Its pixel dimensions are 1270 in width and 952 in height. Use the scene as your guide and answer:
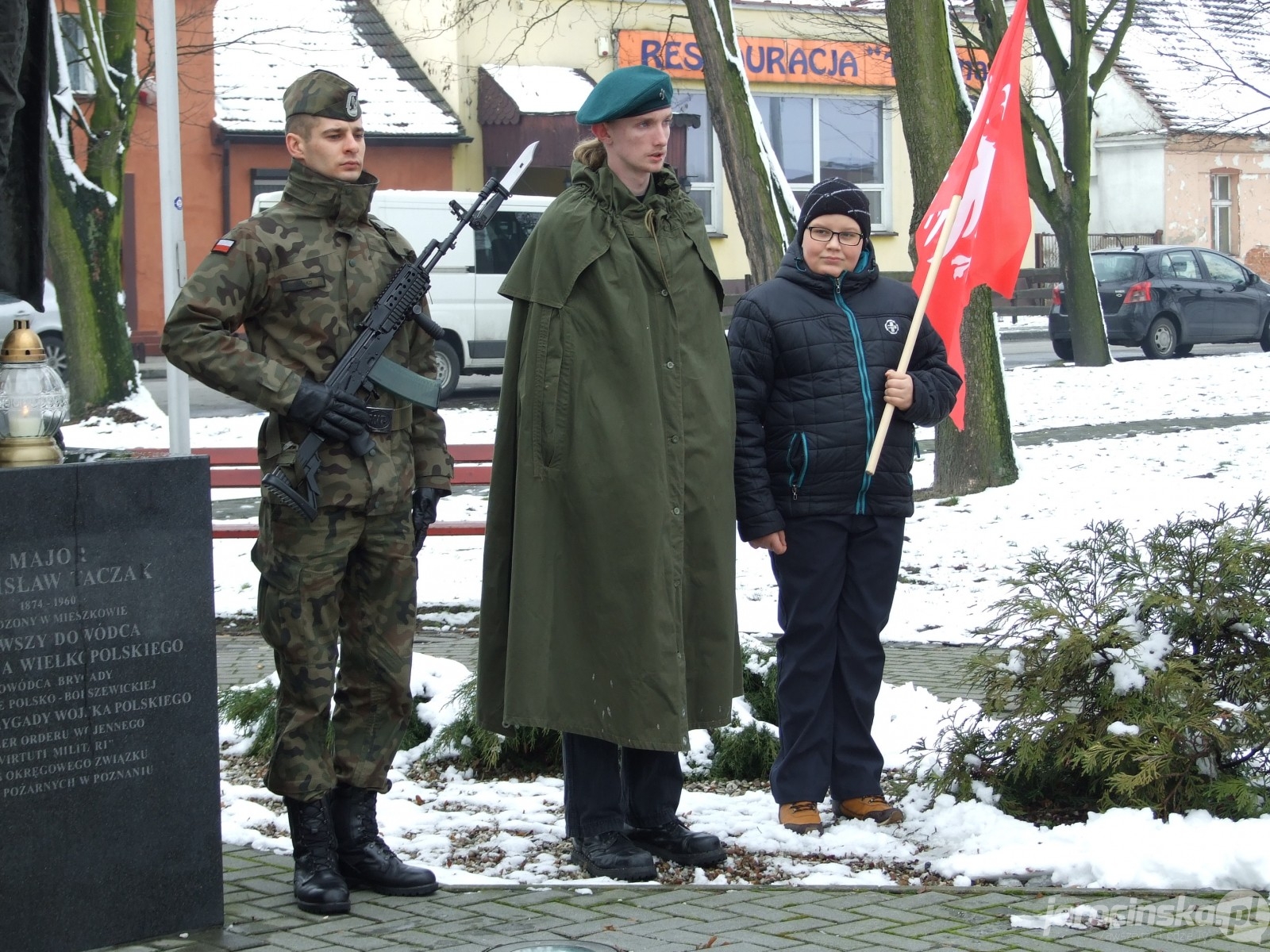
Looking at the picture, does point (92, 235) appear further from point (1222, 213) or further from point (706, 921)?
point (1222, 213)

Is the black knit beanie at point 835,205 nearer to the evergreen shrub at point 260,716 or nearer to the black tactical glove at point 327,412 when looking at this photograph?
the black tactical glove at point 327,412

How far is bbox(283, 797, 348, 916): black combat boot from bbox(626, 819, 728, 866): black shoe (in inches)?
33.5

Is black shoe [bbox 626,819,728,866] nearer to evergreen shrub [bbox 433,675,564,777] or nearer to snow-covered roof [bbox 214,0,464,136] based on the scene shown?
evergreen shrub [bbox 433,675,564,777]

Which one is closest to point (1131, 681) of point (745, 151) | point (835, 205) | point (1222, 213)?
point (835, 205)

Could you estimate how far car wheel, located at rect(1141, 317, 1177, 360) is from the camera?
2409cm

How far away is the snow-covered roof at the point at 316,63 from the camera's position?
2769 cm

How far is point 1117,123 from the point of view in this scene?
124ft

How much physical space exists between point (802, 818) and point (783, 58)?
27.7 meters

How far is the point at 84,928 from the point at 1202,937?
2531 mm

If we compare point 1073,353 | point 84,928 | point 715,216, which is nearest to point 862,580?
point 84,928

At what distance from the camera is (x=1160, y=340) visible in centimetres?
2423

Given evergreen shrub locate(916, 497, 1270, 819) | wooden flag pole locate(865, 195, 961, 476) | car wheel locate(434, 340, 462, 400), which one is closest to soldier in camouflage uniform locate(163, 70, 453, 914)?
wooden flag pole locate(865, 195, 961, 476)

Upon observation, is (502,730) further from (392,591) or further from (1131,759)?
(1131,759)

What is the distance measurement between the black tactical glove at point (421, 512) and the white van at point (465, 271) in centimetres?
1490
